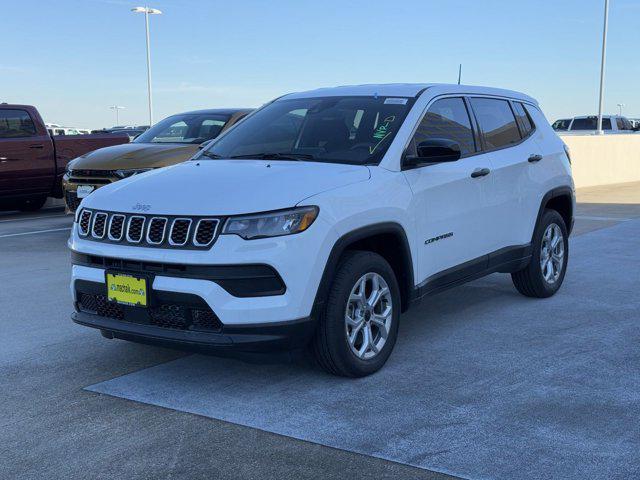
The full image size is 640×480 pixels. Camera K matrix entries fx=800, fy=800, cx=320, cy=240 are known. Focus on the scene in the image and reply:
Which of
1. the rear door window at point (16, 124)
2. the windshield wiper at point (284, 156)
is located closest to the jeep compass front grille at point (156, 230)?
the windshield wiper at point (284, 156)

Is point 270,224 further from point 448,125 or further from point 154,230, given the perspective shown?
point 448,125

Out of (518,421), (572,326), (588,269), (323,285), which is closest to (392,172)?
(323,285)

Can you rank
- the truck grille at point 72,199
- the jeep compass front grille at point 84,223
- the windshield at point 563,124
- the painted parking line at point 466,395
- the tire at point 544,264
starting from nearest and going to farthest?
the painted parking line at point 466,395
the jeep compass front grille at point 84,223
the tire at point 544,264
the truck grille at point 72,199
the windshield at point 563,124

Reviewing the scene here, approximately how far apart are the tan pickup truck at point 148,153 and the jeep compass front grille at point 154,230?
17.0 ft

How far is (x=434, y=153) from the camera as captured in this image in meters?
4.94

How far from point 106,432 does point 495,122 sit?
381 cm

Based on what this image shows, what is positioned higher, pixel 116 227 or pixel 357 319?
pixel 116 227

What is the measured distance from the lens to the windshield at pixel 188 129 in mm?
10719

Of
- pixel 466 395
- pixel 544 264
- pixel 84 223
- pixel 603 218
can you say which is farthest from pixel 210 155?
pixel 603 218

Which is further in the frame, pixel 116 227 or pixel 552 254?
pixel 552 254

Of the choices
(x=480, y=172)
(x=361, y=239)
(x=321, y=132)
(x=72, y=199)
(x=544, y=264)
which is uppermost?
(x=321, y=132)

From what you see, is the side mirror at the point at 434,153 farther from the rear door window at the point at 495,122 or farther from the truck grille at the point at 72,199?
the truck grille at the point at 72,199

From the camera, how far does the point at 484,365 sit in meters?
4.94

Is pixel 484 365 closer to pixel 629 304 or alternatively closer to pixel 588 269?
pixel 629 304
